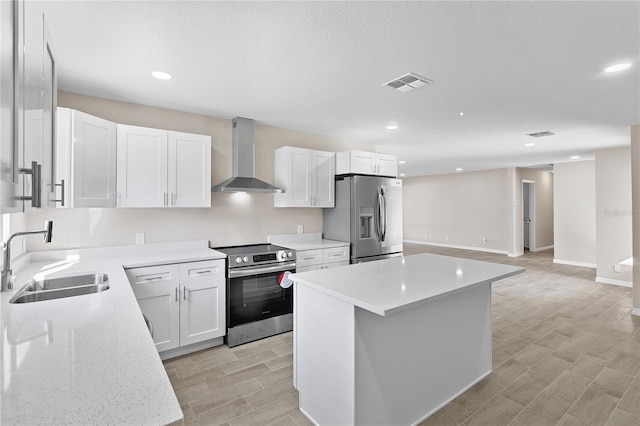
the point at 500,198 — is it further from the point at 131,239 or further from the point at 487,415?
the point at 131,239

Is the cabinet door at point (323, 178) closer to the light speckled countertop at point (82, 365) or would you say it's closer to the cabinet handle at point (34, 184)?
the light speckled countertop at point (82, 365)

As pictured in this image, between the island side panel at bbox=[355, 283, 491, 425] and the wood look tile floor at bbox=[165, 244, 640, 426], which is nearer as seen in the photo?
the island side panel at bbox=[355, 283, 491, 425]

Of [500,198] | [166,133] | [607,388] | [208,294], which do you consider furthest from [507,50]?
[500,198]

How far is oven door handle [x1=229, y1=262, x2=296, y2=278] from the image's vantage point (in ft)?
10.9

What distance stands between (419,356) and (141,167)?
2.99 m

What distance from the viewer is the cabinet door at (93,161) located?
8.47ft

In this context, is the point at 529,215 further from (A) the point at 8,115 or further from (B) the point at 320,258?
(A) the point at 8,115

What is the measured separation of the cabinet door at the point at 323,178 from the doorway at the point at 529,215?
7.48 metres

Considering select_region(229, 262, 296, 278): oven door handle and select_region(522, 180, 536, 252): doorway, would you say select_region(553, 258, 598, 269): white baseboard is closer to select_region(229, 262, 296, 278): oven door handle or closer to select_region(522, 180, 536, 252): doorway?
select_region(522, 180, 536, 252): doorway

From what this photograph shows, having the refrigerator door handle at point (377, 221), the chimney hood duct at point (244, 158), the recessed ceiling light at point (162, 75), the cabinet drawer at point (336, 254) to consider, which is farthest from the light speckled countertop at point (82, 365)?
the refrigerator door handle at point (377, 221)

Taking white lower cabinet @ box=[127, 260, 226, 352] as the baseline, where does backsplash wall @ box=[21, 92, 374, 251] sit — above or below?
above

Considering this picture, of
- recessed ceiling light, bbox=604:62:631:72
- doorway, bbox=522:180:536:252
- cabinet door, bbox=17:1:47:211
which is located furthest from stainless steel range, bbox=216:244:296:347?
doorway, bbox=522:180:536:252

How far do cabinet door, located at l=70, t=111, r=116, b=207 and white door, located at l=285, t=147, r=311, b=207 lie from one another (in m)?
1.94

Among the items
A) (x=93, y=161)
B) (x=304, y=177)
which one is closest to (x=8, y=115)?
(x=93, y=161)
